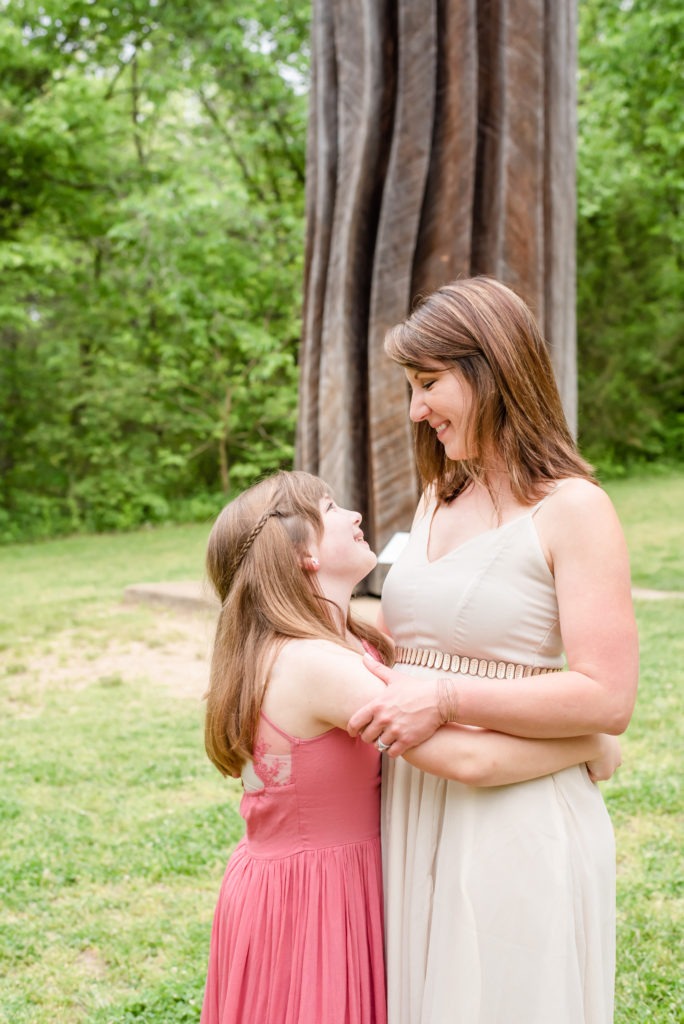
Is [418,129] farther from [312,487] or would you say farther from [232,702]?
[232,702]

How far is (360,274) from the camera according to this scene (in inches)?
161

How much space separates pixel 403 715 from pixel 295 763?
30 centimetres

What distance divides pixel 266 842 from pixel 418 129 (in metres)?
2.86

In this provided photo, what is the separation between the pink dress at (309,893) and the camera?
72.1 inches

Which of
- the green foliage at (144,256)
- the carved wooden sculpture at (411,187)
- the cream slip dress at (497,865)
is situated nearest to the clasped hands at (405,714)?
the cream slip dress at (497,865)

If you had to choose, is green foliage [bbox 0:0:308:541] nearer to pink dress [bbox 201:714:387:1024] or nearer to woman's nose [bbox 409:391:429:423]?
A: woman's nose [bbox 409:391:429:423]

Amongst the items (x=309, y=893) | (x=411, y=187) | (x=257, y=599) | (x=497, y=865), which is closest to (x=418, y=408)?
(x=257, y=599)

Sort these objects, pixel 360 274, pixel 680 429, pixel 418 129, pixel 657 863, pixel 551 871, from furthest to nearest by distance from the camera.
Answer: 1. pixel 680 429
2. pixel 360 274
3. pixel 418 129
4. pixel 657 863
5. pixel 551 871

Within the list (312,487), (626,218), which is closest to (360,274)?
(312,487)

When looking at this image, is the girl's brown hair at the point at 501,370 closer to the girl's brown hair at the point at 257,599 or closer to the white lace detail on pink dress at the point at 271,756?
the girl's brown hair at the point at 257,599

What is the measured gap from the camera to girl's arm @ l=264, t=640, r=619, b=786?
1.64 meters

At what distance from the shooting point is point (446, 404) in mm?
1843

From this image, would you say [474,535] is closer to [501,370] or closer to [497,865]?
[501,370]

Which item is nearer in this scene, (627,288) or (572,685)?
(572,685)
